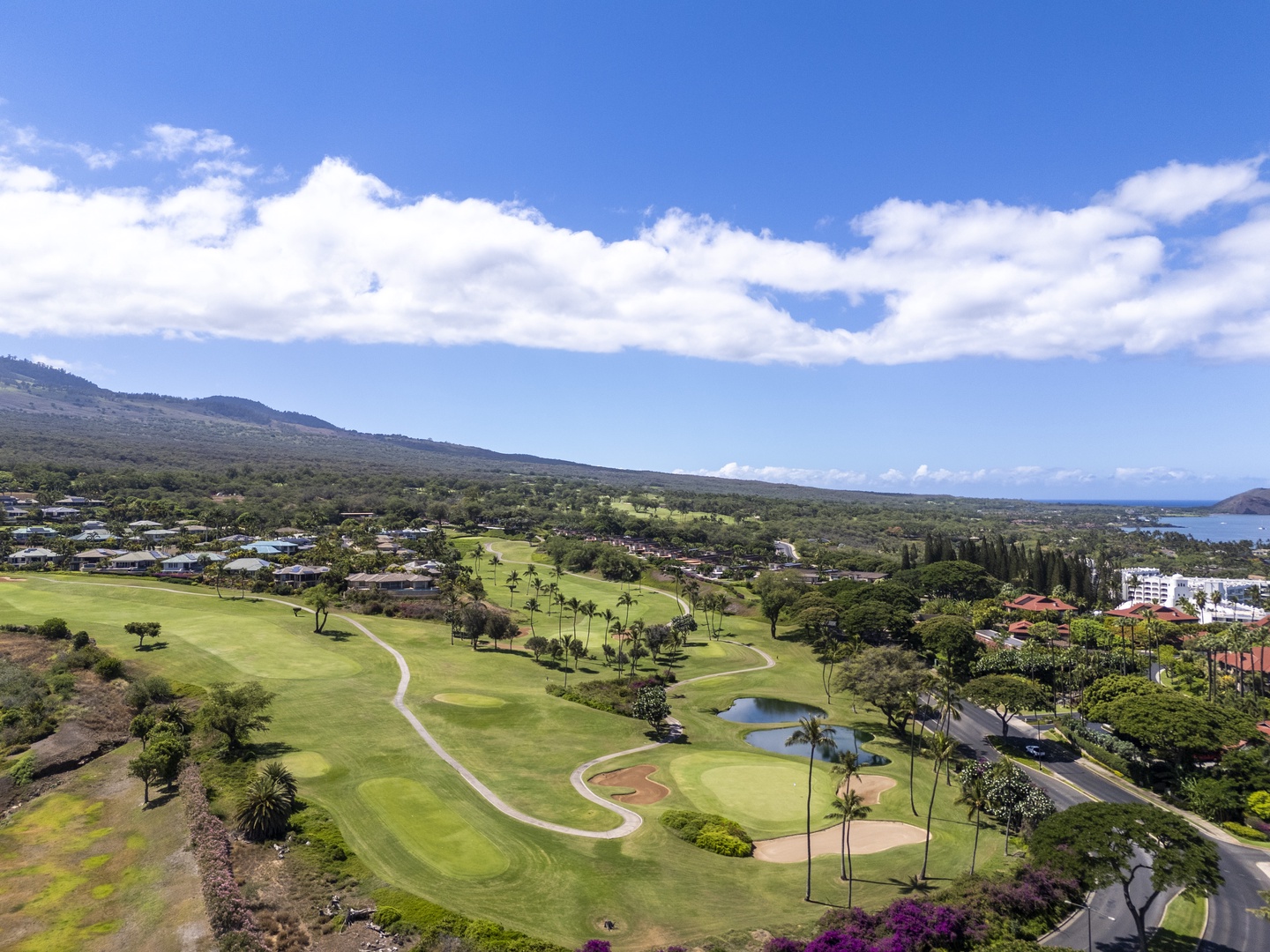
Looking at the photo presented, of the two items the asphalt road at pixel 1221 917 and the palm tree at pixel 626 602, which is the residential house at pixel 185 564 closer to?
the palm tree at pixel 626 602

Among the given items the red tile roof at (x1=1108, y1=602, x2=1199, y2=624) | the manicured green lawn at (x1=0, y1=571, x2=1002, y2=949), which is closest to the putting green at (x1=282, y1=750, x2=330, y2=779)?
the manicured green lawn at (x1=0, y1=571, x2=1002, y2=949)

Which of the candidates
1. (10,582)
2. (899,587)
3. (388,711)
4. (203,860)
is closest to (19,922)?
(203,860)

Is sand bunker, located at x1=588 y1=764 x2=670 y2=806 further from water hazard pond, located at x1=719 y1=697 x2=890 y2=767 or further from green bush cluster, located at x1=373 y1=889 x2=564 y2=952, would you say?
green bush cluster, located at x1=373 y1=889 x2=564 y2=952

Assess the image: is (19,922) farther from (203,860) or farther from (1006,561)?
(1006,561)

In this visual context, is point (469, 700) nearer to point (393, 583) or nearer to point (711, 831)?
point (711, 831)

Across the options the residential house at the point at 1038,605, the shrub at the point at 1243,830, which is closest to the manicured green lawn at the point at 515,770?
the shrub at the point at 1243,830

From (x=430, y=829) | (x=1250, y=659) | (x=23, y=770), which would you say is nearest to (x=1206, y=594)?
(x=1250, y=659)
